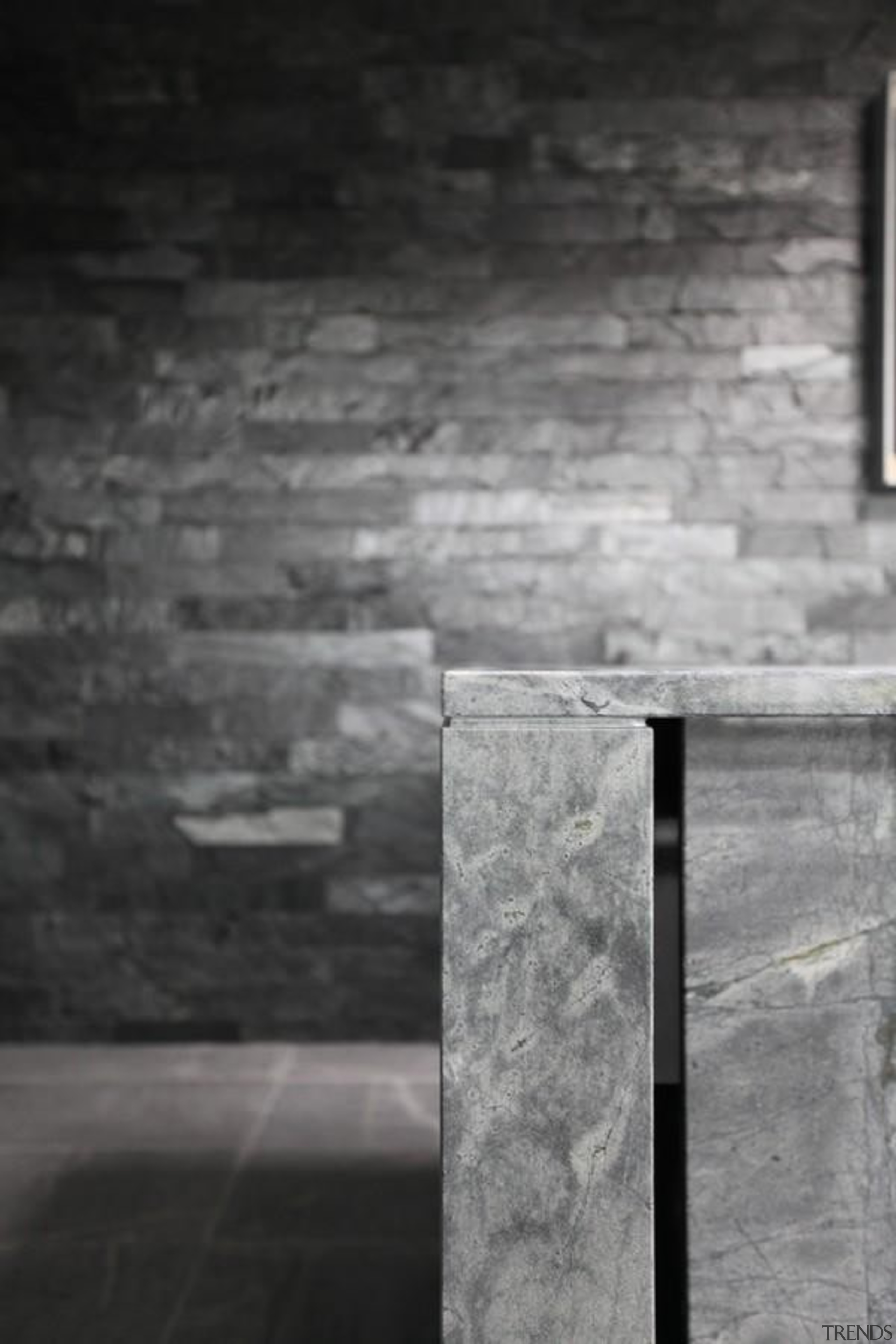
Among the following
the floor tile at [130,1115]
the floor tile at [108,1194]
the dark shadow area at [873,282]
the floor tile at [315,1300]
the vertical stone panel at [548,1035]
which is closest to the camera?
the vertical stone panel at [548,1035]

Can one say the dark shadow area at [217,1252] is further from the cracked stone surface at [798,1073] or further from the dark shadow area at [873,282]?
the dark shadow area at [873,282]

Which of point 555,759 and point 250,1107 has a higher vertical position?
point 555,759

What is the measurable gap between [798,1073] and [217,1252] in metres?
0.83

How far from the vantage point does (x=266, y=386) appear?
7.63 ft

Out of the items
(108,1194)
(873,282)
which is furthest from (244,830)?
(873,282)

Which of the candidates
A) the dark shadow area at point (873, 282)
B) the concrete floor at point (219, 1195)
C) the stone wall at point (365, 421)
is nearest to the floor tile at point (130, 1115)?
the concrete floor at point (219, 1195)

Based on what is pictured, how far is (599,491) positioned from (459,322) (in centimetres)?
43

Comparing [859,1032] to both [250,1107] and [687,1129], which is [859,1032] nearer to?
[687,1129]

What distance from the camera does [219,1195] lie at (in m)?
1.64

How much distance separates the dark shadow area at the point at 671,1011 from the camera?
3.45ft

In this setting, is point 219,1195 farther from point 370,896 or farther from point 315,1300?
A: point 370,896

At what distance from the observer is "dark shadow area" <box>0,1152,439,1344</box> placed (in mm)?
1316

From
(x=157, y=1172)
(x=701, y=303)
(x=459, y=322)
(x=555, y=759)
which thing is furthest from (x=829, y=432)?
(x=157, y=1172)

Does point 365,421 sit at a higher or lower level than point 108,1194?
higher
